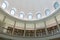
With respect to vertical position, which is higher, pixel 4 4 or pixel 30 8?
pixel 30 8

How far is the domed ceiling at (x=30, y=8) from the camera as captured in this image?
19.1 meters

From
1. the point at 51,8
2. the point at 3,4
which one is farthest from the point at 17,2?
the point at 51,8

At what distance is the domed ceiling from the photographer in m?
19.1

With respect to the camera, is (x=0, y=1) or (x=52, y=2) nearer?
(x=0, y=1)

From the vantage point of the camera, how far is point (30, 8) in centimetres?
2050

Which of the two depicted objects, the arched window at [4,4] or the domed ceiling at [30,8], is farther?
the domed ceiling at [30,8]

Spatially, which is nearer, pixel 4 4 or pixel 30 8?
pixel 4 4

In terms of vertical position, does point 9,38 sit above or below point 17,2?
below

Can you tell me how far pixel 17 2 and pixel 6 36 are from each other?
8011 millimetres

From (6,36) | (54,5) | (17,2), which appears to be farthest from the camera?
(17,2)

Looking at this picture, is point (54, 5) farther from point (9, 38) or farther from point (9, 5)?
point (9, 38)

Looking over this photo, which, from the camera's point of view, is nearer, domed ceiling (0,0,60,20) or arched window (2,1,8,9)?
arched window (2,1,8,9)

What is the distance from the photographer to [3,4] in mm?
17875

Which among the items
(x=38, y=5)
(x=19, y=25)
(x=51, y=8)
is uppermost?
(x=38, y=5)
